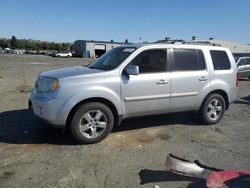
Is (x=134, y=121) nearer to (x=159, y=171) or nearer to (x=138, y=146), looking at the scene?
(x=138, y=146)

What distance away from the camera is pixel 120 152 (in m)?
5.08

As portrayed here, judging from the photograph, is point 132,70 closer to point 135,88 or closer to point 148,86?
point 135,88

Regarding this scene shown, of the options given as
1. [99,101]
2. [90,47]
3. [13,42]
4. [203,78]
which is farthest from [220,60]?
[13,42]

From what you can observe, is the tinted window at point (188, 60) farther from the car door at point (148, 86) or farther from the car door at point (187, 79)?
the car door at point (148, 86)

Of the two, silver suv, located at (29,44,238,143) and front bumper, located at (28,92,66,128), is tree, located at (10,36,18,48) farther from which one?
front bumper, located at (28,92,66,128)

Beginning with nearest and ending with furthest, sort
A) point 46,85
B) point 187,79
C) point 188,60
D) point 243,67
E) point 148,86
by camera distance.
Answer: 1. point 46,85
2. point 148,86
3. point 187,79
4. point 188,60
5. point 243,67

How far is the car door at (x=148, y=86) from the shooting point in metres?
5.68

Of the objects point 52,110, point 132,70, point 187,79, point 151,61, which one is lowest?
point 52,110

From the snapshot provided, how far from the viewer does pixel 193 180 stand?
409 cm

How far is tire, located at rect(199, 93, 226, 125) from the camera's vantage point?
6.79 meters

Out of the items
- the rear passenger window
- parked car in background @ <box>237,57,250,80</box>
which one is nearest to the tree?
parked car in background @ <box>237,57,250,80</box>

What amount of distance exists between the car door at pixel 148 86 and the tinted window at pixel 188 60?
0.98 ft

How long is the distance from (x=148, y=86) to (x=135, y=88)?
0.29m

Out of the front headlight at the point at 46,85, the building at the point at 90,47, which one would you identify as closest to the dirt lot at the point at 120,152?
the front headlight at the point at 46,85
